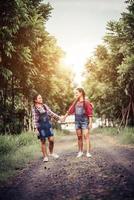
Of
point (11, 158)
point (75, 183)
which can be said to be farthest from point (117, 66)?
point (75, 183)

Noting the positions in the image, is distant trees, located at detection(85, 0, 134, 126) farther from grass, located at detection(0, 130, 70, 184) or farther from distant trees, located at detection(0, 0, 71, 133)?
grass, located at detection(0, 130, 70, 184)

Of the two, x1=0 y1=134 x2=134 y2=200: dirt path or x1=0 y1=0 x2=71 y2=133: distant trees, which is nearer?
x1=0 y1=134 x2=134 y2=200: dirt path

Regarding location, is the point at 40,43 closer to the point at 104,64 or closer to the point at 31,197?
the point at 104,64

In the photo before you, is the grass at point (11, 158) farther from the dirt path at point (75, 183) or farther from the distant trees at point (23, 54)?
the distant trees at point (23, 54)

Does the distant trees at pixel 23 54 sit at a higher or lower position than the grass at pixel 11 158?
higher

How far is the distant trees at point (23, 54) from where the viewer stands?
45.1 feet

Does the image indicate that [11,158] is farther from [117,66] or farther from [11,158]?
[117,66]

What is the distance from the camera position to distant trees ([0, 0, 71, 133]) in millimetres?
13746

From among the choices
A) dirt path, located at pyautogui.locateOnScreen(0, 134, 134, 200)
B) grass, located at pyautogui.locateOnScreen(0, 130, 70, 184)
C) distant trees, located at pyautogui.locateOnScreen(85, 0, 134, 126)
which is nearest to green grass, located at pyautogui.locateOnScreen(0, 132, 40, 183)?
grass, located at pyautogui.locateOnScreen(0, 130, 70, 184)

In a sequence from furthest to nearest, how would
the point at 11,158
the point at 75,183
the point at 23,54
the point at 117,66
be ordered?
the point at 117,66 → the point at 23,54 → the point at 11,158 → the point at 75,183

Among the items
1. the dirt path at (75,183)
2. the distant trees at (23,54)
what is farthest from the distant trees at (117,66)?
the dirt path at (75,183)

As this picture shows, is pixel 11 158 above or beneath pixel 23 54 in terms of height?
beneath

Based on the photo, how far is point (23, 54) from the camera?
15891 mm

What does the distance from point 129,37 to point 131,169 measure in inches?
525
